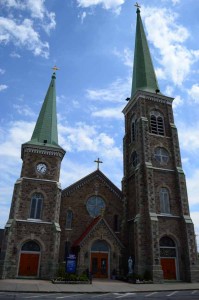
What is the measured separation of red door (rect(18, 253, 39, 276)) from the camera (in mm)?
23562

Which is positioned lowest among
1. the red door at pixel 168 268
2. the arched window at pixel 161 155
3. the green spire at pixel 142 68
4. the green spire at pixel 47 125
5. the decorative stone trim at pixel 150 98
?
the red door at pixel 168 268

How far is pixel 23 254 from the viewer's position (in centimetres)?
2408

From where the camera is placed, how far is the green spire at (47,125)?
29781 mm

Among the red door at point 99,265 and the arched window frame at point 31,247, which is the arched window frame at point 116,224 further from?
the arched window frame at point 31,247

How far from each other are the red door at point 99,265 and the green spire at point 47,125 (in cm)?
1279

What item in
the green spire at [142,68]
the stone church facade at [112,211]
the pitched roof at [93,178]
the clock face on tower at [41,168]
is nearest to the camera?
the stone church facade at [112,211]

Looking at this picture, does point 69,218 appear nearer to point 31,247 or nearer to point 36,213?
point 36,213

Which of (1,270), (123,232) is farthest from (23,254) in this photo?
(123,232)

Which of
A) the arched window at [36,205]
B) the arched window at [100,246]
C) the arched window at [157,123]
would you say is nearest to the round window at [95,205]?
the arched window at [100,246]

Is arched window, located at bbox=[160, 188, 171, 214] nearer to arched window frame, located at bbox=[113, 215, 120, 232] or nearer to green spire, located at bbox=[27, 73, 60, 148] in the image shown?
arched window frame, located at bbox=[113, 215, 120, 232]

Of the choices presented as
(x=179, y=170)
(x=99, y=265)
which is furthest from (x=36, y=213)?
(x=179, y=170)

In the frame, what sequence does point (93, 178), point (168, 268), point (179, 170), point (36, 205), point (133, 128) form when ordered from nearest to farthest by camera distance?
1. point (168, 268)
2. point (36, 205)
3. point (179, 170)
4. point (93, 178)
5. point (133, 128)

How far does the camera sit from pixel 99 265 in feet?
81.7

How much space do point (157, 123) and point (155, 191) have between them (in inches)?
348
